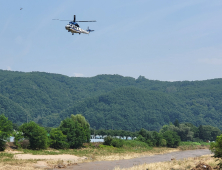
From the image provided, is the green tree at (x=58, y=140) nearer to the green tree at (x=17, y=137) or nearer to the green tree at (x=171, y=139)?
the green tree at (x=17, y=137)

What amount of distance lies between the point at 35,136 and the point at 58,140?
24.8 ft

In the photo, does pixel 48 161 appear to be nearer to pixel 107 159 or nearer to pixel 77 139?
pixel 107 159

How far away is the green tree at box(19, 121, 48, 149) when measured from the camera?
Answer: 194 ft

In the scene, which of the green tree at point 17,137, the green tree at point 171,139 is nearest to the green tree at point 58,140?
the green tree at point 17,137

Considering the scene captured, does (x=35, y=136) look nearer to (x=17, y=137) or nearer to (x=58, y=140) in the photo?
(x=17, y=137)

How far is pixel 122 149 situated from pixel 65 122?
16290 millimetres

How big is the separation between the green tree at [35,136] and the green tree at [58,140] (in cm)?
445

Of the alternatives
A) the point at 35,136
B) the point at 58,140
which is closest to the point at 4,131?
the point at 35,136

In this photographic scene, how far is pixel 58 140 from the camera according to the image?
6575 cm

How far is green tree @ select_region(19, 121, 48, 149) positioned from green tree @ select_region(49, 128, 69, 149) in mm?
4453

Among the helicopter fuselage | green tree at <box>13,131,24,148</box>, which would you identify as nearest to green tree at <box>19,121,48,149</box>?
green tree at <box>13,131,24,148</box>

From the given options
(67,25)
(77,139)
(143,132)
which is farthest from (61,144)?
(143,132)

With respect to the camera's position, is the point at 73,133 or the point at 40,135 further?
the point at 73,133

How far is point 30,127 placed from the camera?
199 ft
